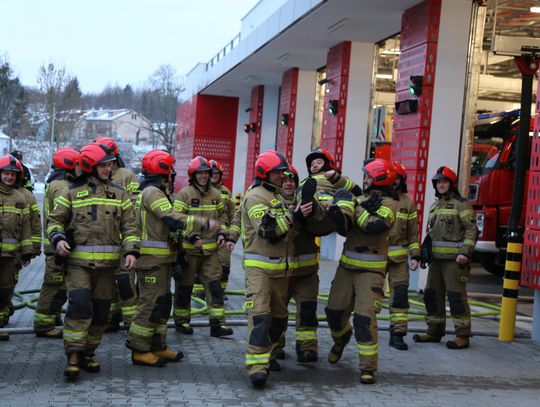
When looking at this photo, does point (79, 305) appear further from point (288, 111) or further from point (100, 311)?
point (288, 111)

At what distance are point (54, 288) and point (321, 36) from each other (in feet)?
36.1

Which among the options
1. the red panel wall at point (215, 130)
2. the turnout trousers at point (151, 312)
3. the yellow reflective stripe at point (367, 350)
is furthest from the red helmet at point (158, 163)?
the red panel wall at point (215, 130)

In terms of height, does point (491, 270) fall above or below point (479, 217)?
below

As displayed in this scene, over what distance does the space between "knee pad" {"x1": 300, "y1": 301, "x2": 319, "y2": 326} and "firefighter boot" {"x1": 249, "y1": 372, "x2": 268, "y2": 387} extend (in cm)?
110

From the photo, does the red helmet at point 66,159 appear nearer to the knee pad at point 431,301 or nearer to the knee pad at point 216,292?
the knee pad at point 216,292

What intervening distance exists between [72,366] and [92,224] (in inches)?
45.6

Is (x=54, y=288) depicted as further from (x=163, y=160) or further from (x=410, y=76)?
(x=410, y=76)

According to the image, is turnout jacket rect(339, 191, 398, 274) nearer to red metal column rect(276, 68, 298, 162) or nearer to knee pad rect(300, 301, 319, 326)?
knee pad rect(300, 301, 319, 326)

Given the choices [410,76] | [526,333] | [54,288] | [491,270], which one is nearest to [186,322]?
[54,288]

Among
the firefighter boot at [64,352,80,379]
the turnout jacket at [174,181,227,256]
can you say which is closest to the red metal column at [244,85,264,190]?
the turnout jacket at [174,181,227,256]

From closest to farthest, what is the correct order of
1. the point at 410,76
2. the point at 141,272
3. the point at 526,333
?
the point at 141,272, the point at 526,333, the point at 410,76

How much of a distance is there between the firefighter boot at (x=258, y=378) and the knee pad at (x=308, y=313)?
3.59ft

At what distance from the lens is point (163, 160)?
771cm

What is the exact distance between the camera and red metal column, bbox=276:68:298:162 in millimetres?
23062
